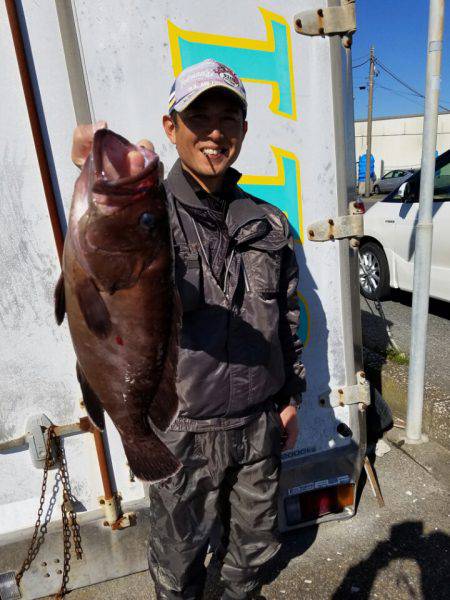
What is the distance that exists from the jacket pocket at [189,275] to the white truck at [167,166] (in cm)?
66

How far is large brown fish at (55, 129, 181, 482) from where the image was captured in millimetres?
1101

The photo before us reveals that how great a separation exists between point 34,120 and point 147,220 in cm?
121

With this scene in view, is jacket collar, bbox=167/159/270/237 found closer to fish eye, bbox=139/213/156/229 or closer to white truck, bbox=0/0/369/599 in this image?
white truck, bbox=0/0/369/599

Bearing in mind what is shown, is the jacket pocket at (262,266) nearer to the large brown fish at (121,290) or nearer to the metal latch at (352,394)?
the large brown fish at (121,290)

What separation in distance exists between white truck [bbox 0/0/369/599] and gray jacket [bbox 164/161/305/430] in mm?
482

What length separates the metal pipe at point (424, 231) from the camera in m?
3.04

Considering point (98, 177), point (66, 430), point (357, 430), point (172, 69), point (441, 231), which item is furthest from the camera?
point (441, 231)

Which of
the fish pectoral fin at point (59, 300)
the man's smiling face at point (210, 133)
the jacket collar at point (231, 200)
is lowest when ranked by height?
the fish pectoral fin at point (59, 300)

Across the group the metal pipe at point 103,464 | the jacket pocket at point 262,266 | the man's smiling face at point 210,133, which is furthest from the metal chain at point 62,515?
the man's smiling face at point 210,133

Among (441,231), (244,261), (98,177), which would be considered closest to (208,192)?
(244,261)

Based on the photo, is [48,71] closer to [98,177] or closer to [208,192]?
[208,192]

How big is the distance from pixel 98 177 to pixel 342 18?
1971 millimetres

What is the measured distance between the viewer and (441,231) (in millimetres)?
5746

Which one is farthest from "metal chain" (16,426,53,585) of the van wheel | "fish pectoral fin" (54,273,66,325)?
the van wheel
